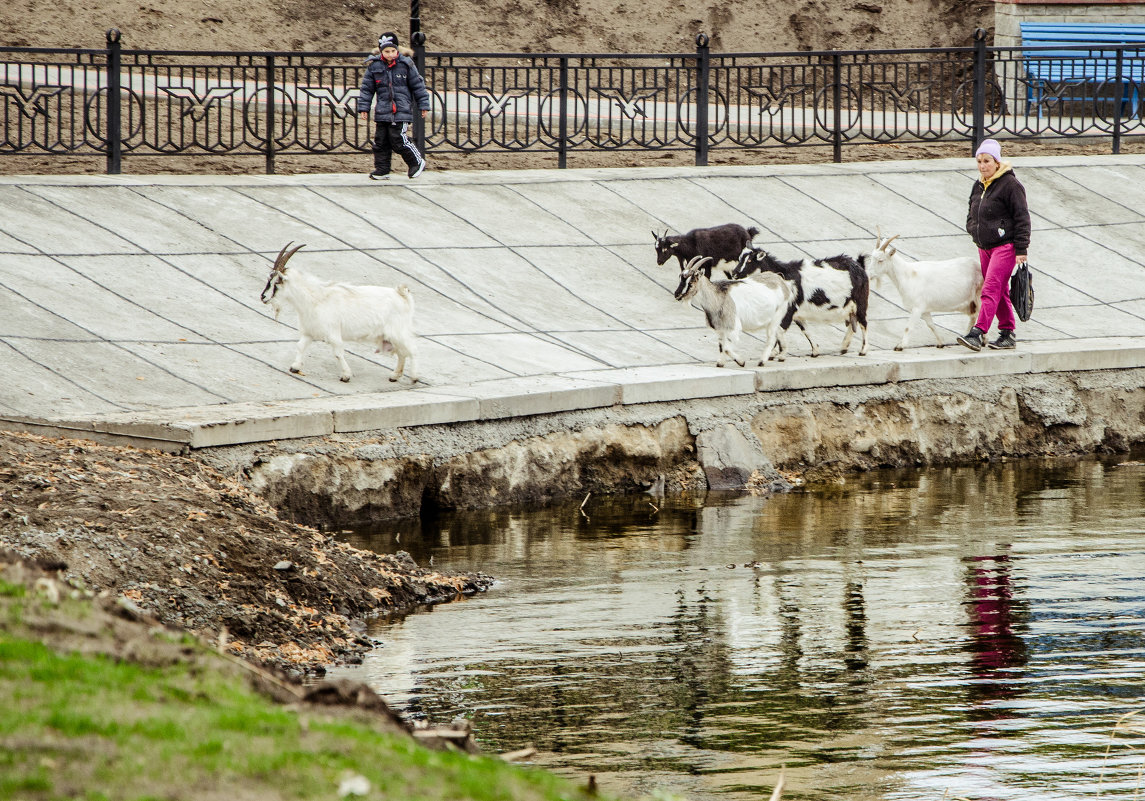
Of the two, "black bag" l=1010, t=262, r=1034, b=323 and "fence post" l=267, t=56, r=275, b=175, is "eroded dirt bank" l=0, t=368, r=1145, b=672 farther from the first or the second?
"fence post" l=267, t=56, r=275, b=175

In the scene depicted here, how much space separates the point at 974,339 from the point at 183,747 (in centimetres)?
1084

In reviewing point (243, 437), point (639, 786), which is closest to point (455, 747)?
point (639, 786)

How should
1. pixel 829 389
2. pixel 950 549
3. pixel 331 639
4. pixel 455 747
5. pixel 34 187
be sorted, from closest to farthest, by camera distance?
pixel 455 747
pixel 331 639
pixel 950 549
pixel 829 389
pixel 34 187

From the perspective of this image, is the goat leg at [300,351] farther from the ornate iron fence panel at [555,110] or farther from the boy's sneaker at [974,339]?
the boy's sneaker at [974,339]

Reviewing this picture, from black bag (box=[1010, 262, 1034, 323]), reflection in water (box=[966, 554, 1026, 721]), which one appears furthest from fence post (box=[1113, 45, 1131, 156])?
reflection in water (box=[966, 554, 1026, 721])

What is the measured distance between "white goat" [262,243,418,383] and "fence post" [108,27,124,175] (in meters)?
5.46

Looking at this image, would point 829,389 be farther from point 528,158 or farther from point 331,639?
point 528,158

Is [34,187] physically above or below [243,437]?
above

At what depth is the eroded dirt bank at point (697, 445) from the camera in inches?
424

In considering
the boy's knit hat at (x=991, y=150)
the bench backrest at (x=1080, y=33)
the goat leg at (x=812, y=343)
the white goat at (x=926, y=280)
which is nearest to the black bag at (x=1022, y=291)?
the white goat at (x=926, y=280)

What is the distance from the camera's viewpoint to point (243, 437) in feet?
33.7

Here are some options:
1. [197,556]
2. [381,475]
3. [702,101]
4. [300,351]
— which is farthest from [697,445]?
[702,101]

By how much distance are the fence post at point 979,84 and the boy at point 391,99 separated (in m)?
6.96

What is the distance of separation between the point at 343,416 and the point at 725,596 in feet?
10.5
